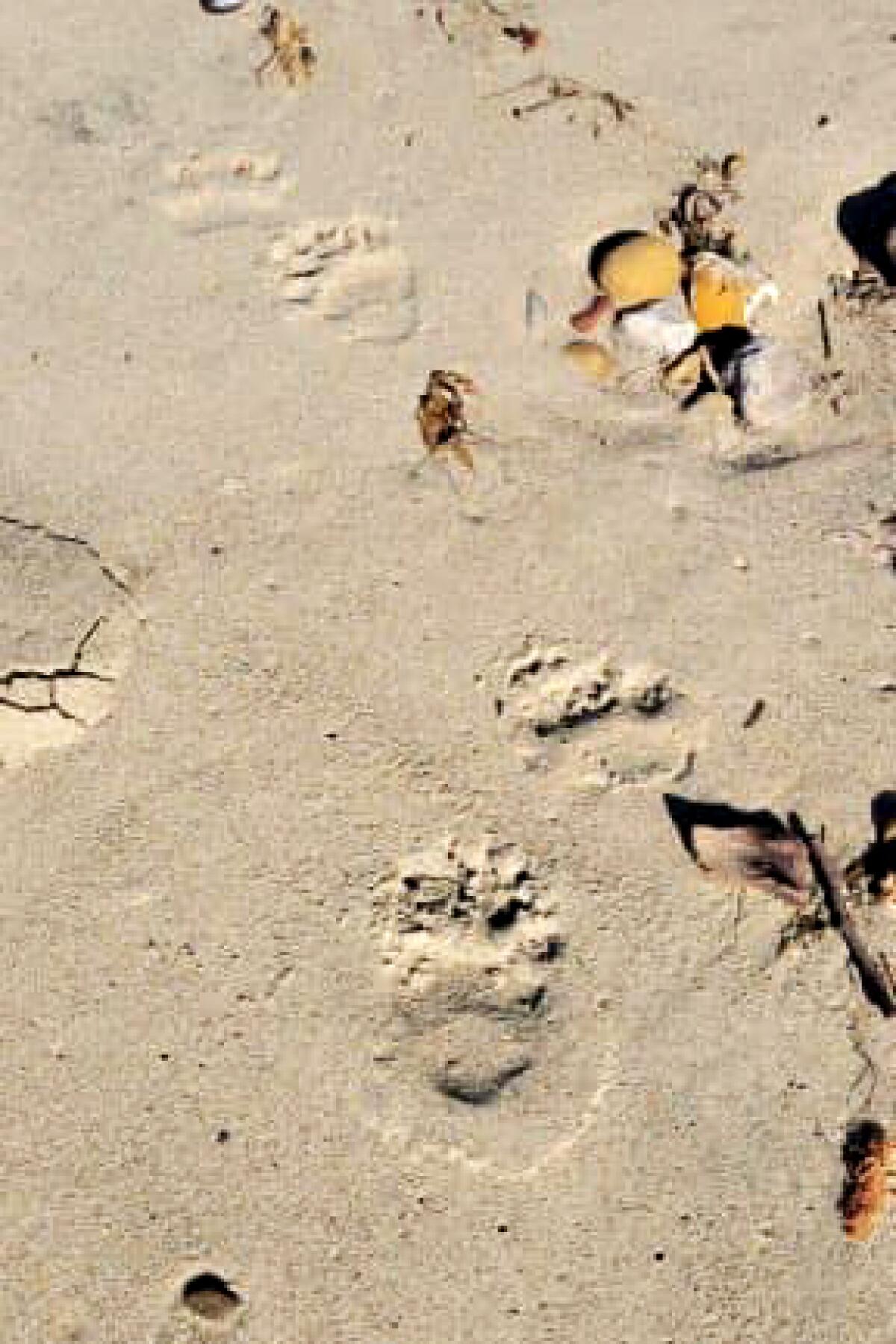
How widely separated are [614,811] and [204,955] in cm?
107

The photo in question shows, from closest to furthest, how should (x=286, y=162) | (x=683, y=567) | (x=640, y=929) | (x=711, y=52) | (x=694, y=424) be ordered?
(x=640, y=929) < (x=683, y=567) < (x=694, y=424) < (x=286, y=162) < (x=711, y=52)

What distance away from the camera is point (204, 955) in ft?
11.4

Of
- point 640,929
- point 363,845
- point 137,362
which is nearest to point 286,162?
point 137,362

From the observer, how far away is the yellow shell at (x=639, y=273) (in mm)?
4637

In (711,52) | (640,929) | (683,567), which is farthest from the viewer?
(711,52)

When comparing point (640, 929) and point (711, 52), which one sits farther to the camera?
point (711, 52)

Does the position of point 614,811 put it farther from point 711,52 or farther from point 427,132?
point 711,52

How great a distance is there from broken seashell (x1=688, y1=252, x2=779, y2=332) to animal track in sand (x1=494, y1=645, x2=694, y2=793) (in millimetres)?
1308

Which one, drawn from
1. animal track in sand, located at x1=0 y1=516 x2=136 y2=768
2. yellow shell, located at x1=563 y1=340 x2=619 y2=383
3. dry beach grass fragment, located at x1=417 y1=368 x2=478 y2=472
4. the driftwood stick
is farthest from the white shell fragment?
animal track in sand, located at x1=0 y1=516 x2=136 y2=768

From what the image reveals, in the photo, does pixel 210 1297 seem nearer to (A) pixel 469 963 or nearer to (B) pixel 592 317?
(A) pixel 469 963

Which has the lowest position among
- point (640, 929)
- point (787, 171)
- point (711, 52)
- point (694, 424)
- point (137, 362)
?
point (640, 929)

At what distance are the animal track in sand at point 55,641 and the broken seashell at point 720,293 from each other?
2002mm

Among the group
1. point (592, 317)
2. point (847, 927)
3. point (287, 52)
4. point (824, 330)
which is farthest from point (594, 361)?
point (847, 927)

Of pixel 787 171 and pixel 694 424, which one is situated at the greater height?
pixel 787 171
